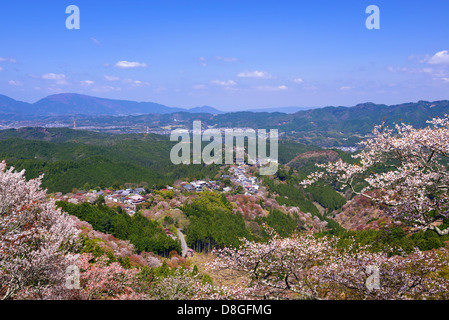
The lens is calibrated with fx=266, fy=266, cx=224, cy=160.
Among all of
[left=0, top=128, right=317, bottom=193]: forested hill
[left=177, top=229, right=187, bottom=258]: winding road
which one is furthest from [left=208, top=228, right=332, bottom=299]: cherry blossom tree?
[left=0, top=128, right=317, bottom=193]: forested hill

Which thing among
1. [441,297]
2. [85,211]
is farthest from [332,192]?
[441,297]

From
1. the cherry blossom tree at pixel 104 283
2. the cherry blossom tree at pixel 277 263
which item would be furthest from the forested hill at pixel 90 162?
the cherry blossom tree at pixel 277 263

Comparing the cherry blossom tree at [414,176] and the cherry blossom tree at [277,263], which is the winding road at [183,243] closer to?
the cherry blossom tree at [277,263]

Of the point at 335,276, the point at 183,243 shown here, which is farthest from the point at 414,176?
the point at 183,243

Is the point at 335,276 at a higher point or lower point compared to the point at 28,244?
lower

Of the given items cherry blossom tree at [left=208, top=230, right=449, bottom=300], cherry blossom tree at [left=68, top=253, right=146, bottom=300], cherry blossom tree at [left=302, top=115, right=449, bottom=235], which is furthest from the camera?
cherry blossom tree at [left=68, top=253, right=146, bottom=300]

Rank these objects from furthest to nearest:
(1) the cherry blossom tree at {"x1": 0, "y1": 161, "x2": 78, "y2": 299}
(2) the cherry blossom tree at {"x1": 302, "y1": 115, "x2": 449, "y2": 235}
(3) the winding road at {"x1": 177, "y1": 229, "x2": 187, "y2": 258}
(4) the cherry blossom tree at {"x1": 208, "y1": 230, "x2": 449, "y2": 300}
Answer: (3) the winding road at {"x1": 177, "y1": 229, "x2": 187, "y2": 258} < (1) the cherry blossom tree at {"x1": 0, "y1": 161, "x2": 78, "y2": 299} < (2) the cherry blossom tree at {"x1": 302, "y1": 115, "x2": 449, "y2": 235} < (4) the cherry blossom tree at {"x1": 208, "y1": 230, "x2": 449, "y2": 300}

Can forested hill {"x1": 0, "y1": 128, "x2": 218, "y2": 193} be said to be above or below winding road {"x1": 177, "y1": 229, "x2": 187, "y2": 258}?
above

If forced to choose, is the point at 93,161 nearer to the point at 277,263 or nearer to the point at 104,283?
the point at 104,283

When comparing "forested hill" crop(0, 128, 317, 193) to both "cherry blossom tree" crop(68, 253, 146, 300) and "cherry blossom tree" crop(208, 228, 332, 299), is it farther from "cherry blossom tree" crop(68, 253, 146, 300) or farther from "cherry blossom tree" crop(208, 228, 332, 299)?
"cherry blossom tree" crop(208, 228, 332, 299)
